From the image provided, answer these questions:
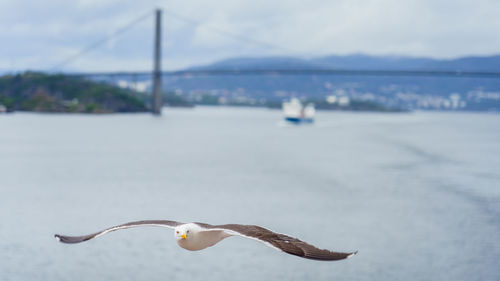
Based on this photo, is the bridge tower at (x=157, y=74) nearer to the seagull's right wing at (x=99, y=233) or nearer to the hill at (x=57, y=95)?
the hill at (x=57, y=95)

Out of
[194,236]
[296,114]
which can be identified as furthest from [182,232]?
[296,114]

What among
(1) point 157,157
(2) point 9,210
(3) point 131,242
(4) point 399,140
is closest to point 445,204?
(3) point 131,242

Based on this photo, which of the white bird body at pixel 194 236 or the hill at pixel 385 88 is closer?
the white bird body at pixel 194 236

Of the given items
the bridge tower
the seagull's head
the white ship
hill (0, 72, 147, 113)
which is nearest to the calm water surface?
the seagull's head

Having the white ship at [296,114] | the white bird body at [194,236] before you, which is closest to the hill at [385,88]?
the white ship at [296,114]

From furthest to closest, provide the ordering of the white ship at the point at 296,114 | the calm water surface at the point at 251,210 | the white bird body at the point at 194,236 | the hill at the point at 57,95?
the hill at the point at 57,95, the white ship at the point at 296,114, the calm water surface at the point at 251,210, the white bird body at the point at 194,236

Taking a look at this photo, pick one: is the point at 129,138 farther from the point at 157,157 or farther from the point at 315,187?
the point at 315,187

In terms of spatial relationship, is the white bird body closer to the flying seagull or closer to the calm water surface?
the flying seagull
